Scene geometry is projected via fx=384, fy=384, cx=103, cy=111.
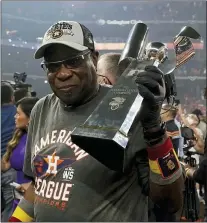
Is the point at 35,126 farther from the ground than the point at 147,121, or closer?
closer

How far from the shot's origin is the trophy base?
0.78 meters

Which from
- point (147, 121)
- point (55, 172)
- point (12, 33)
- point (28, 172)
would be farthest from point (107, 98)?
point (12, 33)

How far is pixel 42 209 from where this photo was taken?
42.1 inches

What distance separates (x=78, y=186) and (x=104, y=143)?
0.27 m

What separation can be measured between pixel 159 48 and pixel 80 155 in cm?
35

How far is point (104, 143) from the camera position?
2.59ft

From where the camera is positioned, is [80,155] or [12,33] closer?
[80,155]

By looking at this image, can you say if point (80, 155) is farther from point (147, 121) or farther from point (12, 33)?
point (12, 33)

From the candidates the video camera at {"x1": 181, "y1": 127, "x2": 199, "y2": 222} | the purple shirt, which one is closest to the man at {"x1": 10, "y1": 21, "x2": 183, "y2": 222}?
the purple shirt

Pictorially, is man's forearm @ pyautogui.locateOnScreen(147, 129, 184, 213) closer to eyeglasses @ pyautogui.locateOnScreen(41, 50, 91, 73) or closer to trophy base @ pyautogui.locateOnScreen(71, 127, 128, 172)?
trophy base @ pyautogui.locateOnScreen(71, 127, 128, 172)

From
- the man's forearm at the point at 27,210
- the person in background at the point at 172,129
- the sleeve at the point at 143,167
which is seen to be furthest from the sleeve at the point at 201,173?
the sleeve at the point at 143,167

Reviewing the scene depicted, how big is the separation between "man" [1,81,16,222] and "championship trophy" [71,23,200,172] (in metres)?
1.86

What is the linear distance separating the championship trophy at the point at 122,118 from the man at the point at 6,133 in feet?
6.11

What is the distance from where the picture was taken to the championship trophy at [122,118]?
797 mm
